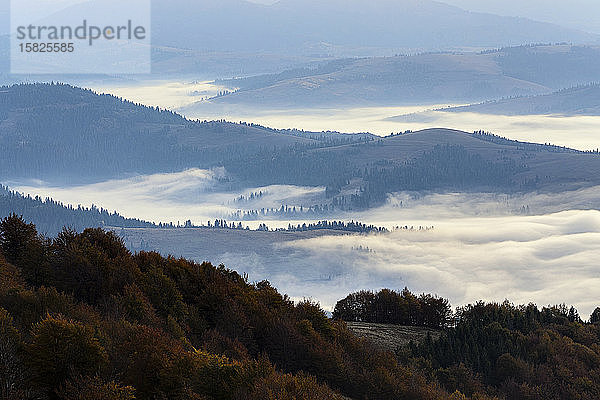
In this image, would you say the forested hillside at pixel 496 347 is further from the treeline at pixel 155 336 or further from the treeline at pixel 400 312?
the treeline at pixel 155 336

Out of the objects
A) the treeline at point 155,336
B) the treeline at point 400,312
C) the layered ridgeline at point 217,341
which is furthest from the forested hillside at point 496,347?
the treeline at point 155,336

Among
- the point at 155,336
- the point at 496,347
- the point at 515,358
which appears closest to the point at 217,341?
the point at 155,336

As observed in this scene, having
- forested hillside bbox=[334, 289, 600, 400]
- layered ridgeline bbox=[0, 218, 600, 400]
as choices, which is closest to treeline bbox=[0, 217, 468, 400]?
layered ridgeline bbox=[0, 218, 600, 400]

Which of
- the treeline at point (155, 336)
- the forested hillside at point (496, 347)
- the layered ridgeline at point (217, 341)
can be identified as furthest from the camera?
the forested hillside at point (496, 347)

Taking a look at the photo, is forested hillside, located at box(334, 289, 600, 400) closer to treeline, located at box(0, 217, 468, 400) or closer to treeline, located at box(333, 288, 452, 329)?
treeline, located at box(333, 288, 452, 329)

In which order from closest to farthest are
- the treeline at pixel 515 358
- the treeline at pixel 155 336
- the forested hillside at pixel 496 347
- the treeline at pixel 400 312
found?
1. the treeline at pixel 155 336
2. the treeline at pixel 515 358
3. the forested hillside at pixel 496 347
4. the treeline at pixel 400 312

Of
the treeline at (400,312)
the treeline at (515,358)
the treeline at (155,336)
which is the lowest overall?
the treeline at (515,358)
